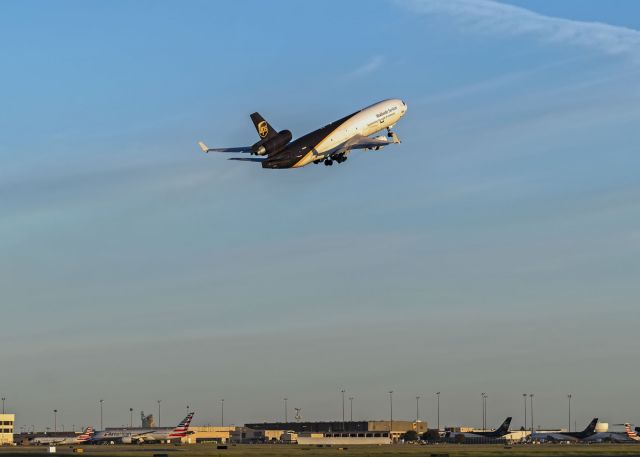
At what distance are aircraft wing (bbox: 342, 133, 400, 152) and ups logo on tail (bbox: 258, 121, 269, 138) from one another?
582 inches

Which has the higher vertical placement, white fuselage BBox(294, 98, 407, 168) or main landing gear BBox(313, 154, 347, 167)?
white fuselage BBox(294, 98, 407, 168)

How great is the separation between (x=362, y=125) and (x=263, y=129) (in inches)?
921

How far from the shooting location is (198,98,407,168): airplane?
15688 centimetres

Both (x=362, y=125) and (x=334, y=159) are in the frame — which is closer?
(x=334, y=159)

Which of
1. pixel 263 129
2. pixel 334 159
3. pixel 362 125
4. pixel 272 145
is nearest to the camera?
pixel 272 145

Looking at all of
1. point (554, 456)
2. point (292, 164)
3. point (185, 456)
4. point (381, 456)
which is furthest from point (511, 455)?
point (292, 164)

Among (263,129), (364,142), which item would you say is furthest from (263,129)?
(364,142)

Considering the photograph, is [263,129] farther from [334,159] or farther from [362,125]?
[362,125]

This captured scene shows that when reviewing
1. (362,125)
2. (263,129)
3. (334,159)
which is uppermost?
(362,125)

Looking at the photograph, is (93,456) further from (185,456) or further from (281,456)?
(281,456)

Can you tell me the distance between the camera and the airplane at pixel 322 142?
157m

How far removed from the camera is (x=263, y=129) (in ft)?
521

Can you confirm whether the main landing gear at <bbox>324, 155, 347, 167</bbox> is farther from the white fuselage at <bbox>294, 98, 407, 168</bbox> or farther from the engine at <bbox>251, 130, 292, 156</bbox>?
the engine at <bbox>251, 130, 292, 156</bbox>

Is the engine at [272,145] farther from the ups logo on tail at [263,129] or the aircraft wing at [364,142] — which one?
the aircraft wing at [364,142]
